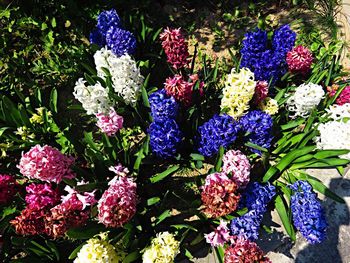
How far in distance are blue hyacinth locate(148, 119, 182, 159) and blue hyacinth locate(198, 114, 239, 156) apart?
23 centimetres

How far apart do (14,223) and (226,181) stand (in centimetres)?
142

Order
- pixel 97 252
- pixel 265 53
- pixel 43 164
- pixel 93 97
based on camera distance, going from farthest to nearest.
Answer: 1. pixel 265 53
2. pixel 93 97
3. pixel 43 164
4. pixel 97 252

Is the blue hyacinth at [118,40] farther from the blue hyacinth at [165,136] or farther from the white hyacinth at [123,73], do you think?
the blue hyacinth at [165,136]

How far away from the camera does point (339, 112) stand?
299cm

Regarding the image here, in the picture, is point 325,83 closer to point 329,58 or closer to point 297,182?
point 329,58

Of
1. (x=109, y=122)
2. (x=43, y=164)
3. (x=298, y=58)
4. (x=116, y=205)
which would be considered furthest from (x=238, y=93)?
(x=43, y=164)

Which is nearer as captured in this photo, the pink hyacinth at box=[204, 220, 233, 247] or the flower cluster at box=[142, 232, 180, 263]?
the flower cluster at box=[142, 232, 180, 263]

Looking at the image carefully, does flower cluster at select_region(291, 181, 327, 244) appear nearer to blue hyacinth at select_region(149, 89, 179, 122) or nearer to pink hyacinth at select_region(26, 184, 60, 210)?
blue hyacinth at select_region(149, 89, 179, 122)

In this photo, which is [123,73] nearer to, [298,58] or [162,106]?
[162,106]

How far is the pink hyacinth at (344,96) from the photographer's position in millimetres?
3176

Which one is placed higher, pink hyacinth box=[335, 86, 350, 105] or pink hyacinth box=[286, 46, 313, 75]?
pink hyacinth box=[286, 46, 313, 75]

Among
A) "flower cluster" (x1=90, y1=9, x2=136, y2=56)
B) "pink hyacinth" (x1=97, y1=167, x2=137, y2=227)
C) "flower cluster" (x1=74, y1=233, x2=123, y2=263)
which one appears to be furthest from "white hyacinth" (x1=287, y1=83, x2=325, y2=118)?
"flower cluster" (x1=74, y1=233, x2=123, y2=263)

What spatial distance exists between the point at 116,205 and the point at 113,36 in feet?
5.17

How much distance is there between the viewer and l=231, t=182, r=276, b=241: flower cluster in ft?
8.54
